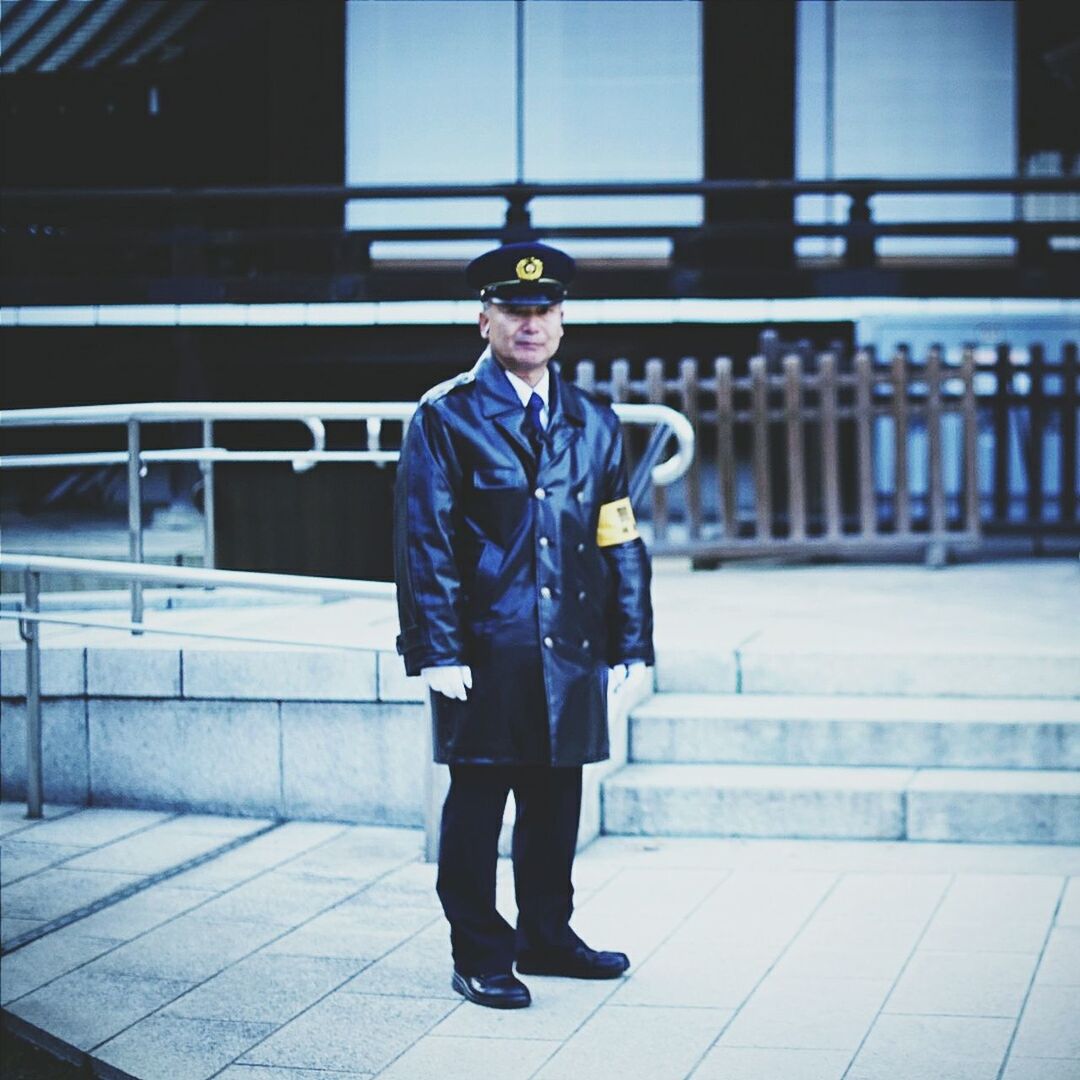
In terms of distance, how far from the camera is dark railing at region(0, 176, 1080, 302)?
12852 mm

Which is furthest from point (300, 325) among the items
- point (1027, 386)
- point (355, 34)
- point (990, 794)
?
point (990, 794)

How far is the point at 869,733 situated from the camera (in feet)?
19.5

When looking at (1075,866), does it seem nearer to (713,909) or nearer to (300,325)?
(713,909)

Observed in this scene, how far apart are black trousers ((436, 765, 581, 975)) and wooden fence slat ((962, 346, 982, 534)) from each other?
6.11 metres

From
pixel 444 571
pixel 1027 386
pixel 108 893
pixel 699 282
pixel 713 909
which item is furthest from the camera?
pixel 699 282

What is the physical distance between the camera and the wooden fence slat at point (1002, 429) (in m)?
10.7

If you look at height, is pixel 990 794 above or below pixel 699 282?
below

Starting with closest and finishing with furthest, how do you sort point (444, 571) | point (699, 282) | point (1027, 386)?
point (444, 571), point (1027, 386), point (699, 282)

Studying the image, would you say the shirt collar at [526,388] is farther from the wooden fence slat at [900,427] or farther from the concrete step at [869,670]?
the wooden fence slat at [900,427]

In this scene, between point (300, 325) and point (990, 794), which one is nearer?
point (990, 794)

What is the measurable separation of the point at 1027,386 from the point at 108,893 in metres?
7.52

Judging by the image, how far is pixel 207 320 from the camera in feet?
44.0

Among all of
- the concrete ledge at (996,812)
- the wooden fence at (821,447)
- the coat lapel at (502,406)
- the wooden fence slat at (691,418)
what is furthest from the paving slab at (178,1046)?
the wooden fence slat at (691,418)

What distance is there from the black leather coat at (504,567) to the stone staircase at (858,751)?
66.0 inches
